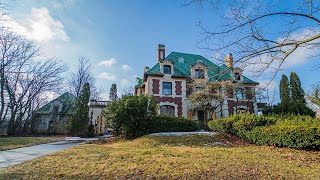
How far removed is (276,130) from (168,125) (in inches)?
264

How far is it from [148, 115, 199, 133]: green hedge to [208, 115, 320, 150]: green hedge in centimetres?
231

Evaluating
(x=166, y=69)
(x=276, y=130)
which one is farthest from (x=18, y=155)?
(x=166, y=69)

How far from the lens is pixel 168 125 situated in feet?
47.7

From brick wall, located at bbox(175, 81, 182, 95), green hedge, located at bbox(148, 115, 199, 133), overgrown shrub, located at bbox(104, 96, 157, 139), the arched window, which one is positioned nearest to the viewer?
overgrown shrub, located at bbox(104, 96, 157, 139)

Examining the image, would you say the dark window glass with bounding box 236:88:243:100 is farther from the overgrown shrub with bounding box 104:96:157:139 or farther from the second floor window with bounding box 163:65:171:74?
the overgrown shrub with bounding box 104:96:157:139

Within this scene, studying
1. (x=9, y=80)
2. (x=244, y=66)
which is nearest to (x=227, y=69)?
(x=244, y=66)

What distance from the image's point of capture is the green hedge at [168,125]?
47.1ft

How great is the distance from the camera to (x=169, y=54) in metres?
26.8

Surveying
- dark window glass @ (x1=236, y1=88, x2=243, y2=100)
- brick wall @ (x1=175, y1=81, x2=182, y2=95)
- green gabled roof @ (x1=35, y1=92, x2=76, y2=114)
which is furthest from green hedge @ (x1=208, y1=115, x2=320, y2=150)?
green gabled roof @ (x1=35, y1=92, x2=76, y2=114)

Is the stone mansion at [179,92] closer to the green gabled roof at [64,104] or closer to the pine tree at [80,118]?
the pine tree at [80,118]

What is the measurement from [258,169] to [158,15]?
436cm

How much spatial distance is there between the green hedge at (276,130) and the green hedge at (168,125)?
231 cm

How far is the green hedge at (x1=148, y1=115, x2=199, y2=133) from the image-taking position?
14.4 meters

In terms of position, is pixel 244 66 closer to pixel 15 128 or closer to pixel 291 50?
pixel 291 50
